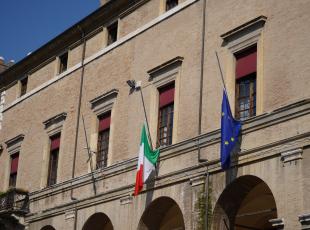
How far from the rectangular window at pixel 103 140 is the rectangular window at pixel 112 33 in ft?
9.55

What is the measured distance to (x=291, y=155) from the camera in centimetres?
1667

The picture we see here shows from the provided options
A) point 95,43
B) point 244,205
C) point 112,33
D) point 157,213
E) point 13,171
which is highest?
point 112,33

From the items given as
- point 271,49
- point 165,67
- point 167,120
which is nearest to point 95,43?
point 165,67

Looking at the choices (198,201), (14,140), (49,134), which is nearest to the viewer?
(198,201)

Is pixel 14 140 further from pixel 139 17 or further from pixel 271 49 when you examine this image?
pixel 271 49

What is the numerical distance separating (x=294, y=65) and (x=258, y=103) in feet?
4.62

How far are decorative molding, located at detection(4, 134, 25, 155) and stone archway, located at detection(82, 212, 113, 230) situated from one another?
285 inches

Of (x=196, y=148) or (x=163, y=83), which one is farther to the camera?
(x=163, y=83)

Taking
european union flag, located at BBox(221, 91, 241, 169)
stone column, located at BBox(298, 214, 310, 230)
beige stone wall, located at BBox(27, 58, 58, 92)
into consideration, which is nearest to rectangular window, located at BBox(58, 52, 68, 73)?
beige stone wall, located at BBox(27, 58, 58, 92)

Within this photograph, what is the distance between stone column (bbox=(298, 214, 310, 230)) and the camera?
51.2 ft

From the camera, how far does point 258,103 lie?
1819cm

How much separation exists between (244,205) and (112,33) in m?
8.85

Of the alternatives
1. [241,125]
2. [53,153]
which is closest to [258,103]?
[241,125]

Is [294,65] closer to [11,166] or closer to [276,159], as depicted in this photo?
[276,159]
